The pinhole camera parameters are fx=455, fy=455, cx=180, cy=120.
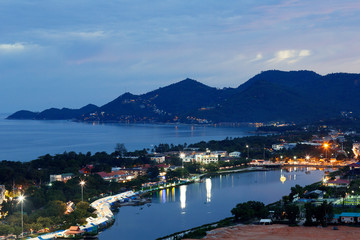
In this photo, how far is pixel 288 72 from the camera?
142 metres

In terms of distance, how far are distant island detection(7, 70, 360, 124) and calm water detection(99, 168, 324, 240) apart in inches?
2470

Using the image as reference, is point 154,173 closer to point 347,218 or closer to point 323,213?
point 323,213

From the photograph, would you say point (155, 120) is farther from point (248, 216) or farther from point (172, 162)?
point (248, 216)

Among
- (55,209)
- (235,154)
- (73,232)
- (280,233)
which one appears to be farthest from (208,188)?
(235,154)

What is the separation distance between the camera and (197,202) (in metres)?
17.8

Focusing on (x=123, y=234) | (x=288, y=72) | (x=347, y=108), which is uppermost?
(x=288, y=72)

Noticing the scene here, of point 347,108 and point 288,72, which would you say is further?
point 288,72

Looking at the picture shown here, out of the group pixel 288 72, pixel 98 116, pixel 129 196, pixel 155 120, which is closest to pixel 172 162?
pixel 129 196

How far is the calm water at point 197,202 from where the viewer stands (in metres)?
13.9

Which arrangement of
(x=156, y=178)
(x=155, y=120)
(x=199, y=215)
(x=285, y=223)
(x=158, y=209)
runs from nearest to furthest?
(x=285, y=223) → (x=199, y=215) → (x=158, y=209) → (x=156, y=178) → (x=155, y=120)

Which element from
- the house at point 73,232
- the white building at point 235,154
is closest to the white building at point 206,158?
the white building at point 235,154

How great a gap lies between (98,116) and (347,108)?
58.4m

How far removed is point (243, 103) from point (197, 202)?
82.8 metres

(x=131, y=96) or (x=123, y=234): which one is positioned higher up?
(x=131, y=96)
